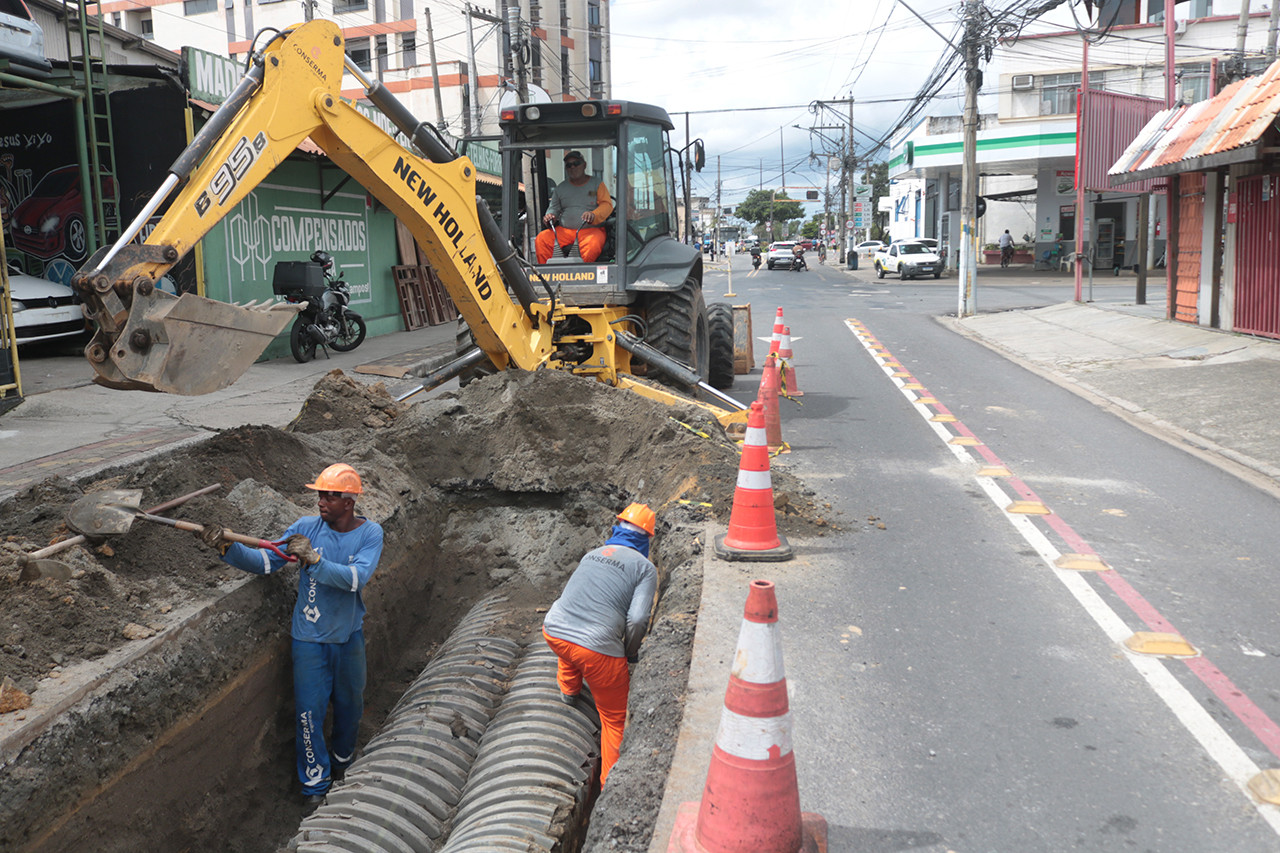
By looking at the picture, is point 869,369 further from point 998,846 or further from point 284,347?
point 998,846

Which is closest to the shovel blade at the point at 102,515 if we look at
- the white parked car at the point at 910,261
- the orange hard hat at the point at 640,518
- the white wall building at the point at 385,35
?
the orange hard hat at the point at 640,518

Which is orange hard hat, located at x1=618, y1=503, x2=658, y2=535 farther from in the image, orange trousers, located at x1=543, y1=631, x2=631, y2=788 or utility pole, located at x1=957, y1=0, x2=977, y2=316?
utility pole, located at x1=957, y1=0, x2=977, y2=316

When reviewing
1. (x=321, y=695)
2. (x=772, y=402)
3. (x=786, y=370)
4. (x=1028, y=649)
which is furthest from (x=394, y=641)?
(x=786, y=370)

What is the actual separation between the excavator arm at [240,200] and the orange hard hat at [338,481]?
2.42 feet

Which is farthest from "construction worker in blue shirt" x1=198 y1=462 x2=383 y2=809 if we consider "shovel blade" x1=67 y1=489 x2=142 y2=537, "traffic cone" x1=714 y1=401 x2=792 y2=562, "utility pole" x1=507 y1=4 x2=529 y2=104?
"utility pole" x1=507 y1=4 x2=529 y2=104

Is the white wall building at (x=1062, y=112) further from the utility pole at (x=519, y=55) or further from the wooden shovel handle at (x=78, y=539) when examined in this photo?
the wooden shovel handle at (x=78, y=539)

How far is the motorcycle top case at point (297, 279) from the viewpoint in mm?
14781

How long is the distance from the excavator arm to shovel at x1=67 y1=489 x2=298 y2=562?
0.63m

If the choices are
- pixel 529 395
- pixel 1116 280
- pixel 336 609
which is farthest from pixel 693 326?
pixel 1116 280

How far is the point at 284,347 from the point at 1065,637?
1378cm

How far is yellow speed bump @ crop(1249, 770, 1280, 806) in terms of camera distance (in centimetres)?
342

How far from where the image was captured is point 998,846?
3.16m

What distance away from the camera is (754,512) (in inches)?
228

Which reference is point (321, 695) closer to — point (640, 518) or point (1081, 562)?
point (640, 518)
